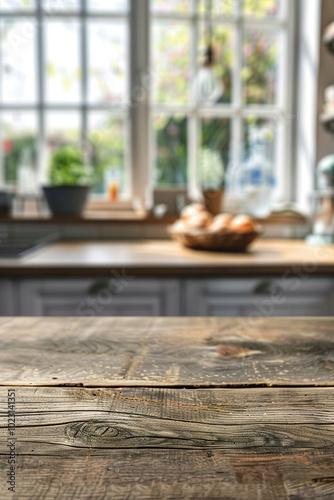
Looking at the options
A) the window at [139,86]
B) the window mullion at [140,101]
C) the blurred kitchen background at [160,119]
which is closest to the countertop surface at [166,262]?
the blurred kitchen background at [160,119]

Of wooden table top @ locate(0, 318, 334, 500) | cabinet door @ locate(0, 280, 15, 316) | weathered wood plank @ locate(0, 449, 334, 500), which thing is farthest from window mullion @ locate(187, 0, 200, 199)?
weathered wood plank @ locate(0, 449, 334, 500)

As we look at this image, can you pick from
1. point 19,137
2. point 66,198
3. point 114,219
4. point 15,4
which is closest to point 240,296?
point 114,219

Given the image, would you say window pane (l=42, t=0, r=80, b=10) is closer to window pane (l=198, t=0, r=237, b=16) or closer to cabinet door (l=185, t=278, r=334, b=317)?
window pane (l=198, t=0, r=237, b=16)

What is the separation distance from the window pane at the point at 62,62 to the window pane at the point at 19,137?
0.54 ft

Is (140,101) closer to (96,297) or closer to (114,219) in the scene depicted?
(114,219)

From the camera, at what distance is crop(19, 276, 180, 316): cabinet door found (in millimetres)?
1811

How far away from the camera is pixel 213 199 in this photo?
2.55 metres

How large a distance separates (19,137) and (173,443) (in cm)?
252

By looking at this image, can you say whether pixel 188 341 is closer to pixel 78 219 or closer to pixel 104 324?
pixel 104 324

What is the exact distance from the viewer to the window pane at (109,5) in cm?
267

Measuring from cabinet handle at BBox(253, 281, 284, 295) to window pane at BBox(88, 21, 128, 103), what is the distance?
53.6 inches

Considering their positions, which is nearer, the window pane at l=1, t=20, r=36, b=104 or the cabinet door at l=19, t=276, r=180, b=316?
the cabinet door at l=19, t=276, r=180, b=316

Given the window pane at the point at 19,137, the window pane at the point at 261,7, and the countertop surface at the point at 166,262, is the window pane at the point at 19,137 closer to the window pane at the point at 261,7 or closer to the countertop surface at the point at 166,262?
the countertop surface at the point at 166,262

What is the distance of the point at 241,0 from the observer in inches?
107
